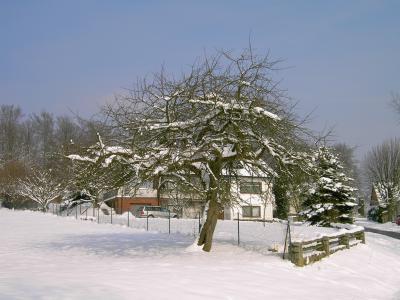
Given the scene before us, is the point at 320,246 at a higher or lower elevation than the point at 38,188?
lower

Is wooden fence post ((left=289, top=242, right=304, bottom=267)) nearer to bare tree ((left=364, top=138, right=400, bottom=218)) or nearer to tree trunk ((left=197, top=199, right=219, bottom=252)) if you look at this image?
tree trunk ((left=197, top=199, right=219, bottom=252))

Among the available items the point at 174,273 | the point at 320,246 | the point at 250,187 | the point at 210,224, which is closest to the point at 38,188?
the point at 250,187

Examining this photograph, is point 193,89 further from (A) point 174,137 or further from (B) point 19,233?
(B) point 19,233

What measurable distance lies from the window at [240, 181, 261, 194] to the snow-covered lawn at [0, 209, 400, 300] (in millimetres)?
1896

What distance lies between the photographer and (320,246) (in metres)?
17.9

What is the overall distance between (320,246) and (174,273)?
709 cm

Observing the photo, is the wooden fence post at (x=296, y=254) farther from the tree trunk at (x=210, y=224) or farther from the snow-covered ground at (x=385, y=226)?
the snow-covered ground at (x=385, y=226)

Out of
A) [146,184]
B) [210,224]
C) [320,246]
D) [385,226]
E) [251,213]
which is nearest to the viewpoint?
[146,184]

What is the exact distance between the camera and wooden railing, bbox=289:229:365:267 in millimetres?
15312

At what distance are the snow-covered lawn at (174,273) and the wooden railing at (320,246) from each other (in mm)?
271

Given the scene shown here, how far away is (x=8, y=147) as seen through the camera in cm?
7994

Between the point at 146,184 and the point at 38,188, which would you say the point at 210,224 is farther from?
the point at 38,188

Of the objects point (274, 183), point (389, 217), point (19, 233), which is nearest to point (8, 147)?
point (389, 217)

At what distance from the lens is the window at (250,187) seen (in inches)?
662
